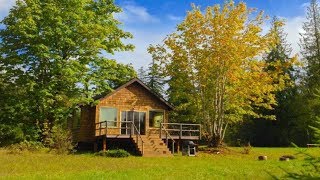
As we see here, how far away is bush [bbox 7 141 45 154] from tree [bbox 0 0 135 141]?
119 inches

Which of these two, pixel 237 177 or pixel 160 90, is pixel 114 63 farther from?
pixel 160 90

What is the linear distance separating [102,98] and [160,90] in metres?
37.0

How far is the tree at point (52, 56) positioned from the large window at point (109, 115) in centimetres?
155

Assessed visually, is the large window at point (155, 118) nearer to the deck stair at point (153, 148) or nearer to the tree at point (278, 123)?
the deck stair at point (153, 148)

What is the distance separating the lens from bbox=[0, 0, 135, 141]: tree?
110 feet

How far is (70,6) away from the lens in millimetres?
35656

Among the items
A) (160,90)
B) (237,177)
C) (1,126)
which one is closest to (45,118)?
(1,126)

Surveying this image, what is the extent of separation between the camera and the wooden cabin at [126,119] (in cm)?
3250

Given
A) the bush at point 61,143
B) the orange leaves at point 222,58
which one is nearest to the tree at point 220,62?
the orange leaves at point 222,58

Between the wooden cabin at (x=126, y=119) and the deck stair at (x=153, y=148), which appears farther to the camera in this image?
the wooden cabin at (x=126, y=119)

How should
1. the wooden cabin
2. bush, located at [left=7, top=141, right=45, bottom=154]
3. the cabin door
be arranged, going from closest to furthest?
bush, located at [left=7, top=141, right=45, bottom=154], the wooden cabin, the cabin door

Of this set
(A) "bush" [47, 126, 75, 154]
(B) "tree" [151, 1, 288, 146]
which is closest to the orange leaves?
Answer: (B) "tree" [151, 1, 288, 146]

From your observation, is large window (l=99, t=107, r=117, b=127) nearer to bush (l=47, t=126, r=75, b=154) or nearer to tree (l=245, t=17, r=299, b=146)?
bush (l=47, t=126, r=75, b=154)

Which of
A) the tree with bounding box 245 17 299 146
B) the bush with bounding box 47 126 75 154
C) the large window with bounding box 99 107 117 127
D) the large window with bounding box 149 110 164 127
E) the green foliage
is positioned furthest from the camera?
the tree with bounding box 245 17 299 146
